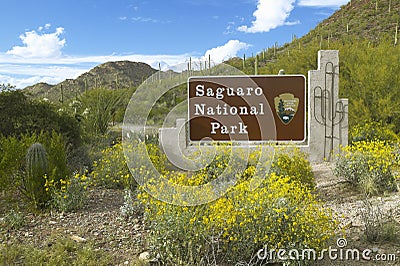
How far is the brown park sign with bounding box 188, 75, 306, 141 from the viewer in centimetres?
1041

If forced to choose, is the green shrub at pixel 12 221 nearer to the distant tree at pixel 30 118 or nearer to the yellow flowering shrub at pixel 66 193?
the yellow flowering shrub at pixel 66 193

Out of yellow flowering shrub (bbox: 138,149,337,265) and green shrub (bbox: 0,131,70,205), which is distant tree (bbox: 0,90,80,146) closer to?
green shrub (bbox: 0,131,70,205)

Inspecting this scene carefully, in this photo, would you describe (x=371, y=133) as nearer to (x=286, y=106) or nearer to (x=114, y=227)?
(x=286, y=106)

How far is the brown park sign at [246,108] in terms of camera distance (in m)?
10.4

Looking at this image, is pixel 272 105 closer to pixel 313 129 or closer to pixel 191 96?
pixel 313 129

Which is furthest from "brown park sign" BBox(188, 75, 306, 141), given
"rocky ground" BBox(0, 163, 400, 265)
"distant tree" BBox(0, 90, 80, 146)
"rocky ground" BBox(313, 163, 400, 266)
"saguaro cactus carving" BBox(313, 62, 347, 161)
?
"rocky ground" BBox(0, 163, 400, 265)

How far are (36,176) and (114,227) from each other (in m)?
1.70

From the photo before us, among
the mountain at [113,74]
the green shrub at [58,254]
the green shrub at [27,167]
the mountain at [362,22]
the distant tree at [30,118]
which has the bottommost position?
the green shrub at [58,254]

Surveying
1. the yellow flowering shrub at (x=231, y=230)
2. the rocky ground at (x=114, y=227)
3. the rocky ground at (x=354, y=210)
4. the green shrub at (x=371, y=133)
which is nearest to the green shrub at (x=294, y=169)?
the rocky ground at (x=354, y=210)

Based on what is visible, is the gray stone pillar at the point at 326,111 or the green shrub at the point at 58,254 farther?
the gray stone pillar at the point at 326,111

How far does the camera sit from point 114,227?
5715mm

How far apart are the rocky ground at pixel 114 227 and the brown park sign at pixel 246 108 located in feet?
10.8

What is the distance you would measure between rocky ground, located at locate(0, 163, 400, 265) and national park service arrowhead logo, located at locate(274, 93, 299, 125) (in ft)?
11.0

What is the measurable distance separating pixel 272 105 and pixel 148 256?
6.55 m
